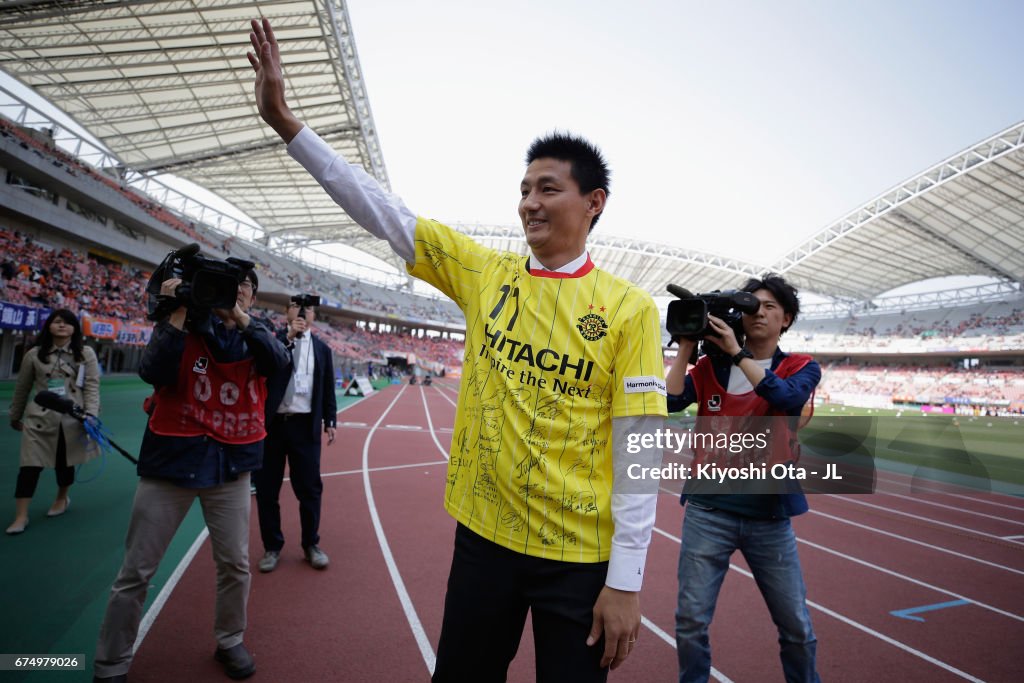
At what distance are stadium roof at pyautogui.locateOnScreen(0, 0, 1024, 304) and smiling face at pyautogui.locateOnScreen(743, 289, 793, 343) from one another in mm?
19032

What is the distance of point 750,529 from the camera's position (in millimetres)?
2213

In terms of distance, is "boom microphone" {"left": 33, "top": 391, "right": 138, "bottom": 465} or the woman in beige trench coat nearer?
"boom microphone" {"left": 33, "top": 391, "right": 138, "bottom": 465}

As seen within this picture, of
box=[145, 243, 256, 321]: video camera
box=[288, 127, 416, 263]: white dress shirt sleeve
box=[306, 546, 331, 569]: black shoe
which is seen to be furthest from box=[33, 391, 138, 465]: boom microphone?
box=[288, 127, 416, 263]: white dress shirt sleeve

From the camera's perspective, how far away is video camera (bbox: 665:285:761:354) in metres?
1.94

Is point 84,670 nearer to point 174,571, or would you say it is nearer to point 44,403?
point 174,571

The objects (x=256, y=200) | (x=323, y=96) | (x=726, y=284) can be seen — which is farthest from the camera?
(x=726, y=284)

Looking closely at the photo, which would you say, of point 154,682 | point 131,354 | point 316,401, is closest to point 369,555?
point 316,401

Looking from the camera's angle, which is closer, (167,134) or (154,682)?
A: (154,682)

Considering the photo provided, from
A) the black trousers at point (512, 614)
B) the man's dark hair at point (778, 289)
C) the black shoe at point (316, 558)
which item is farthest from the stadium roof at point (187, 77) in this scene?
the black trousers at point (512, 614)

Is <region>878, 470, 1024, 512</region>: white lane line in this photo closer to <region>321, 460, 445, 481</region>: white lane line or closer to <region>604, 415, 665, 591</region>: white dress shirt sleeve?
<region>321, 460, 445, 481</region>: white lane line

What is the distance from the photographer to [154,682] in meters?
2.45

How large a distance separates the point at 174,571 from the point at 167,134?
28853 millimetres

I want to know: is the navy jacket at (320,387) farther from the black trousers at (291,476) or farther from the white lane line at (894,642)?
the white lane line at (894,642)

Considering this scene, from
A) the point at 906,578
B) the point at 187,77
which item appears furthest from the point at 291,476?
the point at 187,77
